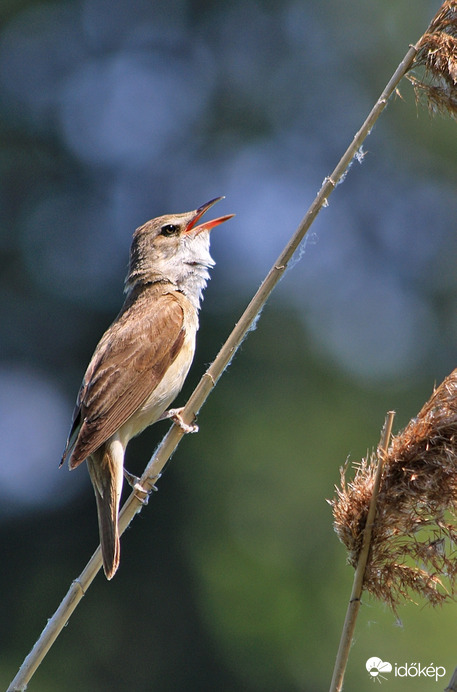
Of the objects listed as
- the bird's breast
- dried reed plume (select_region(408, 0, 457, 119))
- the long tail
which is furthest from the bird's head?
dried reed plume (select_region(408, 0, 457, 119))

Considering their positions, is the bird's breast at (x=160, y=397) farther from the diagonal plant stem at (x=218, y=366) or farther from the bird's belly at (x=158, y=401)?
the diagonal plant stem at (x=218, y=366)

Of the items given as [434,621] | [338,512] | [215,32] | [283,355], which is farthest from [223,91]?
[338,512]

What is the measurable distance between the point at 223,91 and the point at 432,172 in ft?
16.1

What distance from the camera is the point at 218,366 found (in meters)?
3.13

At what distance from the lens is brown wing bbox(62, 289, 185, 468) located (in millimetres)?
4105

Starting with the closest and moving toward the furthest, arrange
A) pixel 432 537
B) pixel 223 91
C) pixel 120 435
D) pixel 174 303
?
pixel 432 537 < pixel 120 435 < pixel 174 303 < pixel 223 91

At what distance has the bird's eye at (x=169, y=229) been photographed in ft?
17.2

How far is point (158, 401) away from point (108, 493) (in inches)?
26.4

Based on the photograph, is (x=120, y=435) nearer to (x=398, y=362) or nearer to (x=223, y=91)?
(x=398, y=362)

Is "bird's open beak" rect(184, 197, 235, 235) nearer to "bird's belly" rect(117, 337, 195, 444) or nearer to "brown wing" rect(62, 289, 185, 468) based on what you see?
"brown wing" rect(62, 289, 185, 468)

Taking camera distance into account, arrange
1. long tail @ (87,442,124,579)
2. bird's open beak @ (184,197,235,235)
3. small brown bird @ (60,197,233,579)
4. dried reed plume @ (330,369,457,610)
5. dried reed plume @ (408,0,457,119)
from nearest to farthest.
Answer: dried reed plume @ (330,369,457,610) → dried reed plume @ (408,0,457,119) → long tail @ (87,442,124,579) → small brown bird @ (60,197,233,579) → bird's open beak @ (184,197,235,235)

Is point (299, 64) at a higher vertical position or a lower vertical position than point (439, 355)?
higher

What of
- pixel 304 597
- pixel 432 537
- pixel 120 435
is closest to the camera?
pixel 432 537

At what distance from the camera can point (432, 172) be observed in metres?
15.1
